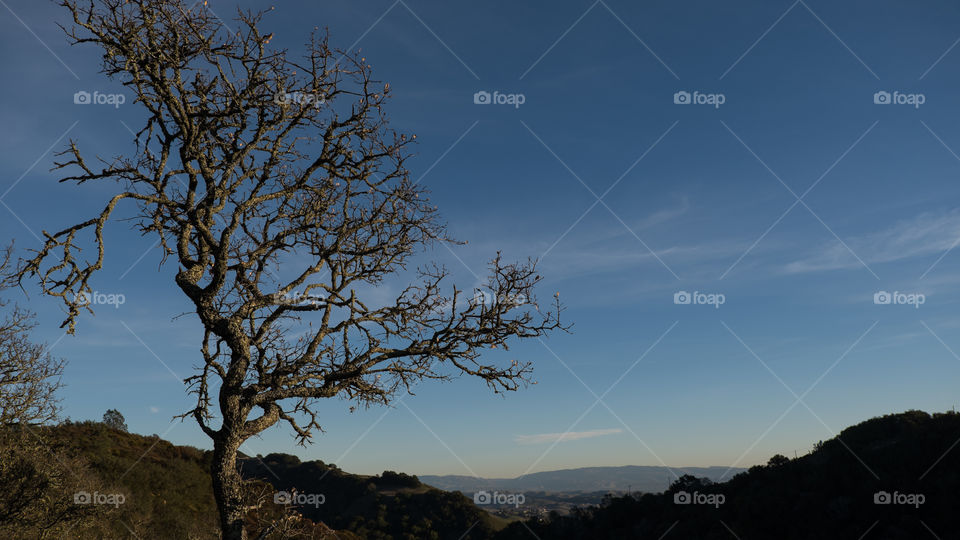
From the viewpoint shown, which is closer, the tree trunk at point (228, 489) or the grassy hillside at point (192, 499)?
the tree trunk at point (228, 489)

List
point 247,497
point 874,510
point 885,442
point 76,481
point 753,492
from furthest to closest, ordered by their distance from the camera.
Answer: point 885,442 → point 753,492 → point 874,510 → point 76,481 → point 247,497

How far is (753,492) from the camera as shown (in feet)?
131

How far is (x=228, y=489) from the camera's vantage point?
265 inches

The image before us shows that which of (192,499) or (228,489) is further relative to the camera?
(192,499)

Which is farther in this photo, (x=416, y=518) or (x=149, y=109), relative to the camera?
(x=416, y=518)

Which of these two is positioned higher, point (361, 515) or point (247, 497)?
point (247, 497)

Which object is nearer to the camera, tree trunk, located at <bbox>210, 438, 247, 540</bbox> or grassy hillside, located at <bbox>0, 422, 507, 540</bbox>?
tree trunk, located at <bbox>210, 438, 247, 540</bbox>

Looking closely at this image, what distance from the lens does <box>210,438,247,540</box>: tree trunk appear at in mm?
6656

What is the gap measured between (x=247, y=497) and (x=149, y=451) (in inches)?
1436

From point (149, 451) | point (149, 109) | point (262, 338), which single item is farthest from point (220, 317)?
point (149, 451)

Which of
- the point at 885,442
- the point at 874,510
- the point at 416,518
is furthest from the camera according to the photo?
the point at 416,518

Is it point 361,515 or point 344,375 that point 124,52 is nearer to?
point 344,375

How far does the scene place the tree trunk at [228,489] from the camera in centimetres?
666

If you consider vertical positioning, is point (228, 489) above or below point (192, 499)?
above
